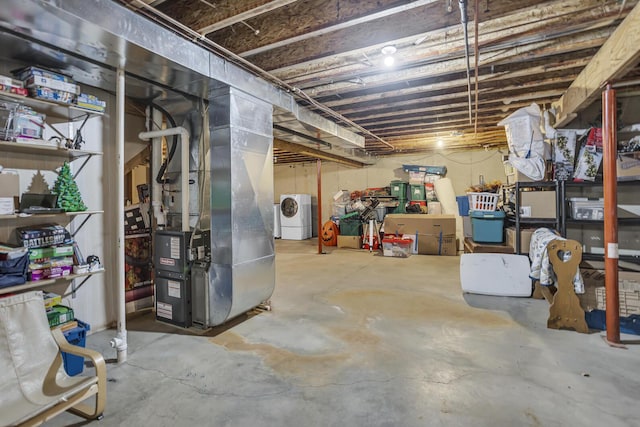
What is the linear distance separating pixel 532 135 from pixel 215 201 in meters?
3.73

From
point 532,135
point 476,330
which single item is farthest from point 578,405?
point 532,135

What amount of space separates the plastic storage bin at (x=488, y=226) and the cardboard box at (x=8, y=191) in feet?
17.4

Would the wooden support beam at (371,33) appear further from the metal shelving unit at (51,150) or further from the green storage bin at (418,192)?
the green storage bin at (418,192)

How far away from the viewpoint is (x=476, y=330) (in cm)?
303

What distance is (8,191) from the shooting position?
7.26 ft

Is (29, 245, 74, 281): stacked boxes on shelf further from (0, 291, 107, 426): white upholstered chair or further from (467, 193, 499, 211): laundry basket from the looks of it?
(467, 193, 499, 211): laundry basket

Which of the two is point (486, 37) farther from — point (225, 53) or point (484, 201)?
point (484, 201)

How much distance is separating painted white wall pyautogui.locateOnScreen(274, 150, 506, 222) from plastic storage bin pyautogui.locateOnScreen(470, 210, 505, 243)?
351cm

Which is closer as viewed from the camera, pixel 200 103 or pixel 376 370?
pixel 376 370

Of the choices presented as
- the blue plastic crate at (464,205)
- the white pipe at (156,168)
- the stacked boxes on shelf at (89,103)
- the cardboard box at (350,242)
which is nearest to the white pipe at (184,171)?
the white pipe at (156,168)

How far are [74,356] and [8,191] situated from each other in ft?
4.08

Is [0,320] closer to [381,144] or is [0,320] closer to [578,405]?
[578,405]

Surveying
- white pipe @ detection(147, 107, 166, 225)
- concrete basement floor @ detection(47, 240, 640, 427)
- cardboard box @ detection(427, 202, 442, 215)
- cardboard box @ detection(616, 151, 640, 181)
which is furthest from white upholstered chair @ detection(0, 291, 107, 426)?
cardboard box @ detection(427, 202, 442, 215)

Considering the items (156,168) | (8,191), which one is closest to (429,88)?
(156,168)
